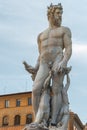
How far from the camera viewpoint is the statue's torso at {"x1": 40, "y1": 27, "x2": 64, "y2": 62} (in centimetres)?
1942

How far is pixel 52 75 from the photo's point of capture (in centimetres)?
1898

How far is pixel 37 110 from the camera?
62.3 ft

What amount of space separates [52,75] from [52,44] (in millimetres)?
1394

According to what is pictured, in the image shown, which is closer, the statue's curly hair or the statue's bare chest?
the statue's bare chest

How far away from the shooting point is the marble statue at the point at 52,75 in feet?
61.6

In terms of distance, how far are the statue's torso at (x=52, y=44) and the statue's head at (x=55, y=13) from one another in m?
0.34

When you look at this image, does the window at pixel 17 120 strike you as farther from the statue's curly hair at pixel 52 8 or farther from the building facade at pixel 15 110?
the statue's curly hair at pixel 52 8

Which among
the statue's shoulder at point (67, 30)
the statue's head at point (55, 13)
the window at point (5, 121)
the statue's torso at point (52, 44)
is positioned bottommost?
the window at point (5, 121)

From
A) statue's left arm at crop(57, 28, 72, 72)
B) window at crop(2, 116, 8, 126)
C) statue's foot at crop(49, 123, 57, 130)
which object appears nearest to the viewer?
statue's foot at crop(49, 123, 57, 130)

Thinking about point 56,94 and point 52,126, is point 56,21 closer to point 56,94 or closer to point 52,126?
point 56,94

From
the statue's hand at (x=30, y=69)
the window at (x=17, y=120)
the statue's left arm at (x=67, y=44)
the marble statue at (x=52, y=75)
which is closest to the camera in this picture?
the marble statue at (x=52, y=75)

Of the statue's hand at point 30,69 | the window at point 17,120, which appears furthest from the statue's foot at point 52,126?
the window at point 17,120

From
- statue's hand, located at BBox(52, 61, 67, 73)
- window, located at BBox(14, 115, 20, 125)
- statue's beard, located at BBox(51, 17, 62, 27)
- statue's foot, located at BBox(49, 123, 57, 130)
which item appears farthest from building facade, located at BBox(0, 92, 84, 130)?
statue's foot, located at BBox(49, 123, 57, 130)

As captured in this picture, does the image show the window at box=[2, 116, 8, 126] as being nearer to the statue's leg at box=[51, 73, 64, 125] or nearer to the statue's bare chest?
the statue's bare chest
